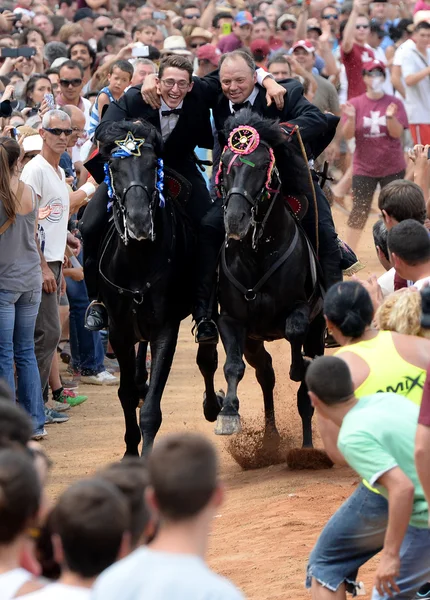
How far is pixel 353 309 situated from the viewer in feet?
16.3

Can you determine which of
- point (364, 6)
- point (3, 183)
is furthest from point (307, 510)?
point (364, 6)

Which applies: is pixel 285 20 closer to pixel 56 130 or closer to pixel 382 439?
pixel 56 130

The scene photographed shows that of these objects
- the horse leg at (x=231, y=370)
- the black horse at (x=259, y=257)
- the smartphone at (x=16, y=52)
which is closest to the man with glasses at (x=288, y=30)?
the smartphone at (x=16, y=52)

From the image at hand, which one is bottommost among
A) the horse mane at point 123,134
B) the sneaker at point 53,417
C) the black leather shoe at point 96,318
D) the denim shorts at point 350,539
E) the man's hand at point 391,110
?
the sneaker at point 53,417

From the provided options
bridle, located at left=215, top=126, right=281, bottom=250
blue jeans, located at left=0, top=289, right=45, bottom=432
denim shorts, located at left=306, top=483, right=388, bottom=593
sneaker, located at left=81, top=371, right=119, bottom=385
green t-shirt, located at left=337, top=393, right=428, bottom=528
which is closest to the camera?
green t-shirt, located at left=337, top=393, right=428, bottom=528

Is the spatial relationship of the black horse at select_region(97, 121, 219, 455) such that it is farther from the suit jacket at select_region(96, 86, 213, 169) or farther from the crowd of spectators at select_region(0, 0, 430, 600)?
the crowd of spectators at select_region(0, 0, 430, 600)

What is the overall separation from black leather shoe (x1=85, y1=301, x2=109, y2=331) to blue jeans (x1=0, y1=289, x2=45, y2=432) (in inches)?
20.1

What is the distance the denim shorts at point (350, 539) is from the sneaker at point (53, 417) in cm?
577

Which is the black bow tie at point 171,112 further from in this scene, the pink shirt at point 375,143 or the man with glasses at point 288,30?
the man with glasses at point 288,30

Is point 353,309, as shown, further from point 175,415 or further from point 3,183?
point 175,415

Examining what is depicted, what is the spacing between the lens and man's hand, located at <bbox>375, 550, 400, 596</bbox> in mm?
4469

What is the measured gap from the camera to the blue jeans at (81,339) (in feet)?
37.7

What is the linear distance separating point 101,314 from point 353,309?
160 inches

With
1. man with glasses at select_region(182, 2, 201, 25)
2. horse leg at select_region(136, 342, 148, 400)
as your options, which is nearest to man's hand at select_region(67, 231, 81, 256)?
horse leg at select_region(136, 342, 148, 400)
